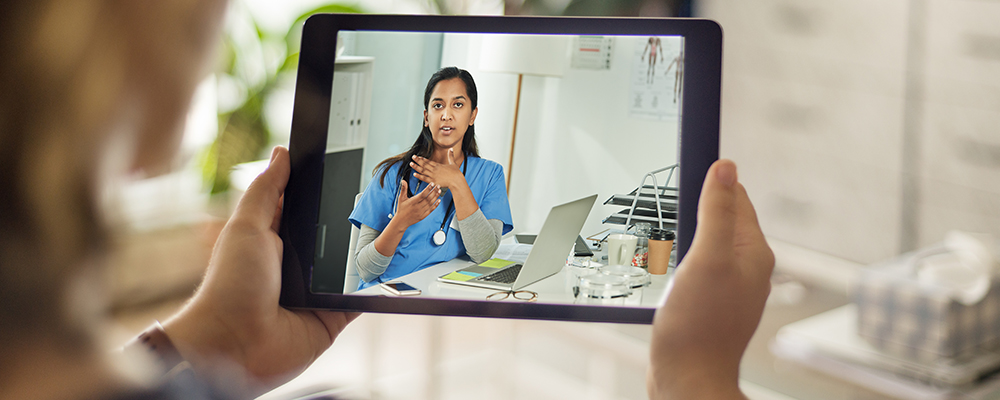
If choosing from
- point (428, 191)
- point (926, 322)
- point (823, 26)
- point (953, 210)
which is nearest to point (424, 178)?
point (428, 191)

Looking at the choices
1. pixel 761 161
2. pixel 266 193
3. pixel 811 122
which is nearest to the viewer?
pixel 266 193

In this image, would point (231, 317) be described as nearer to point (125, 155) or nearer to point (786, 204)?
point (125, 155)

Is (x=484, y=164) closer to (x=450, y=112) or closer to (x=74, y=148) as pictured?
(x=450, y=112)

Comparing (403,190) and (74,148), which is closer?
(74,148)

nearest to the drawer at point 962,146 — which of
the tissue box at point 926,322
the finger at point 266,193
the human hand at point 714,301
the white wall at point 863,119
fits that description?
the white wall at point 863,119

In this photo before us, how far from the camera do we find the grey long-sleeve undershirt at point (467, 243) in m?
0.67

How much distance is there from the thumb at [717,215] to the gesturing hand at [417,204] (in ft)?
1.01

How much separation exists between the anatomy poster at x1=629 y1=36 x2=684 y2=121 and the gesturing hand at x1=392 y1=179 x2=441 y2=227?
25 cm

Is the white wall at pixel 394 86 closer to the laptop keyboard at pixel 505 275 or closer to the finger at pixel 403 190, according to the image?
the finger at pixel 403 190

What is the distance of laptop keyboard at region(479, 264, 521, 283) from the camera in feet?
2.16

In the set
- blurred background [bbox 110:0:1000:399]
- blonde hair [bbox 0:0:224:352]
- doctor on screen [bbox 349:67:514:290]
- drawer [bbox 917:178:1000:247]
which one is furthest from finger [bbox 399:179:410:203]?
drawer [bbox 917:178:1000:247]

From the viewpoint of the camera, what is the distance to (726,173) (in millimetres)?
598

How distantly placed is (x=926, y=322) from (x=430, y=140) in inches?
31.2

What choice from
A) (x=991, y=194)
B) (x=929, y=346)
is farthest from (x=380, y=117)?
(x=991, y=194)
